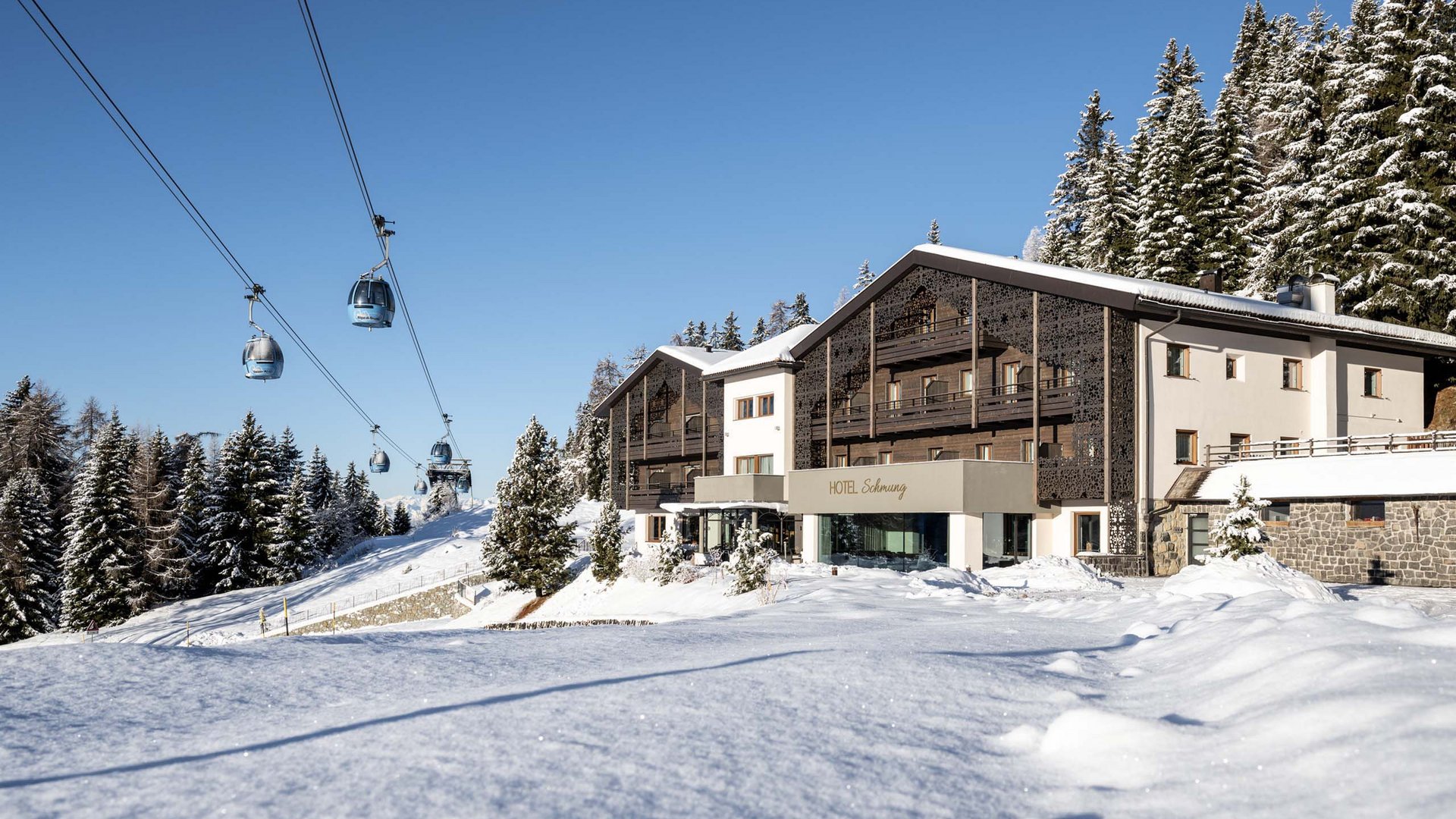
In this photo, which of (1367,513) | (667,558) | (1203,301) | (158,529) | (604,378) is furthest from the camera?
(604,378)

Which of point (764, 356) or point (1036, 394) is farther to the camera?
point (764, 356)

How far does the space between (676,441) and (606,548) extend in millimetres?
9113

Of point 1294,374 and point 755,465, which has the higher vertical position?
point 1294,374

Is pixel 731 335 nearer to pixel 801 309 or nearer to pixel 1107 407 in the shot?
pixel 801 309

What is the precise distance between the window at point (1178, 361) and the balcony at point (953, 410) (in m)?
3.16

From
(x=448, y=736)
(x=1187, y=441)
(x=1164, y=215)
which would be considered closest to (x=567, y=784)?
(x=448, y=736)

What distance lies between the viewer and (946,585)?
22484 millimetres

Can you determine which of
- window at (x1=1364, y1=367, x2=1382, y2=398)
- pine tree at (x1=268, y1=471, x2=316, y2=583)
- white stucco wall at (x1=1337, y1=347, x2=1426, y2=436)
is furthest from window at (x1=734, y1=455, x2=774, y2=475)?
pine tree at (x1=268, y1=471, x2=316, y2=583)

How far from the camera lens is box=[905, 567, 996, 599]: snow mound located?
731 inches

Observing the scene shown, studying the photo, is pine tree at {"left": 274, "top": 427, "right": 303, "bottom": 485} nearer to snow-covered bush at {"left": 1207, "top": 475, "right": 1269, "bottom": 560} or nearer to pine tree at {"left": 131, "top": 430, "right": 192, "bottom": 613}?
pine tree at {"left": 131, "top": 430, "right": 192, "bottom": 613}

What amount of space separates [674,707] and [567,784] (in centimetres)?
168

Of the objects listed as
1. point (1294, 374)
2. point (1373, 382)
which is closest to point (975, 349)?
point (1294, 374)

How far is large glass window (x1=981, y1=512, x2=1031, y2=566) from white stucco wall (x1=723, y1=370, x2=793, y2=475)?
1164 cm

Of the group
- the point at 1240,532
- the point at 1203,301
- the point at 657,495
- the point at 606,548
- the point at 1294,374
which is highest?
the point at 1203,301
